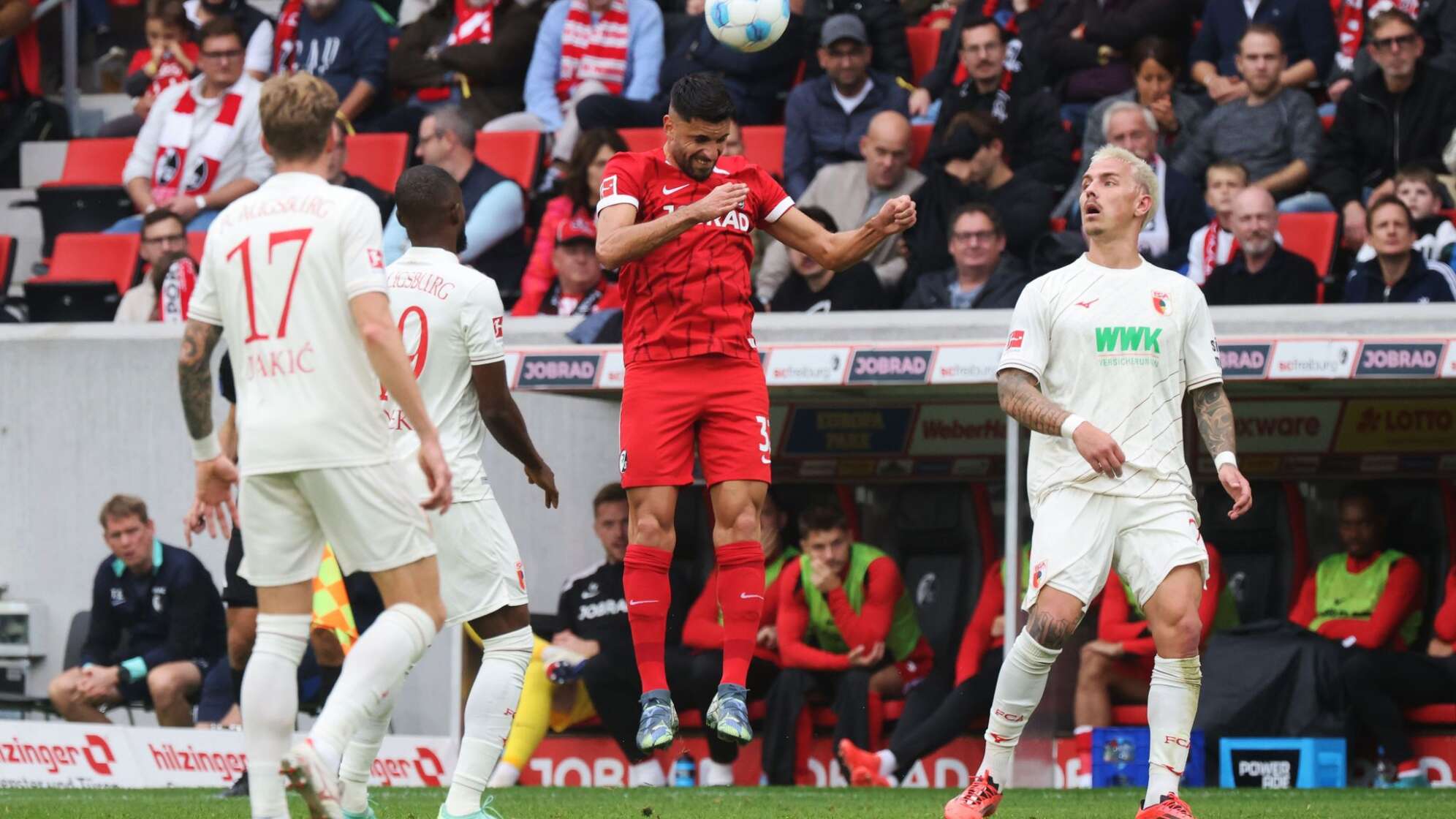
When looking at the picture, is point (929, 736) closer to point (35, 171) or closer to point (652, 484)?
point (652, 484)

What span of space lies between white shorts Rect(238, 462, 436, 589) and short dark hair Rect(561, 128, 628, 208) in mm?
7241

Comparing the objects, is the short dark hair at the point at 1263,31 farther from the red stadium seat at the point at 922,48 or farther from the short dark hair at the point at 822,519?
the short dark hair at the point at 822,519

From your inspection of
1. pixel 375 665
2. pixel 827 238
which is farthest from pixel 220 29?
pixel 375 665

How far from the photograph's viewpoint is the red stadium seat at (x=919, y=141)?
13.5 metres

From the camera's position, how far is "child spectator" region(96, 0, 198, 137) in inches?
647

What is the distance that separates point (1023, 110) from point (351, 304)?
8.11 m

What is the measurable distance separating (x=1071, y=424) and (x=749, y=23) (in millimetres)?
2580

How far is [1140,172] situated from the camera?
702 cm

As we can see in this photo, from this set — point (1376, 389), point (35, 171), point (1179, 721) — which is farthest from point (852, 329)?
point (35, 171)

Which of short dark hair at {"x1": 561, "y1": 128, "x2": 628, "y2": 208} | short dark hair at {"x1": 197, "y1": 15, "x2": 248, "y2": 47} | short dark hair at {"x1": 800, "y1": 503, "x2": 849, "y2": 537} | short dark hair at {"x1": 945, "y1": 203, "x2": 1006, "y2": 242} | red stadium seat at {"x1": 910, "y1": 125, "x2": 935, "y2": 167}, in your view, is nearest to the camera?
short dark hair at {"x1": 800, "y1": 503, "x2": 849, "y2": 537}

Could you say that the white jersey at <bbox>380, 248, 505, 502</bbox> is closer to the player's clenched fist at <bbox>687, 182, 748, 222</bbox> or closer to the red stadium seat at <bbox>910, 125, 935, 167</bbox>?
the player's clenched fist at <bbox>687, 182, 748, 222</bbox>

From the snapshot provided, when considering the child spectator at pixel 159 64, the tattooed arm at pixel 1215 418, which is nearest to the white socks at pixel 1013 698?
the tattooed arm at pixel 1215 418

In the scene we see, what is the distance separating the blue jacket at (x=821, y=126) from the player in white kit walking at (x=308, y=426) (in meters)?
7.88

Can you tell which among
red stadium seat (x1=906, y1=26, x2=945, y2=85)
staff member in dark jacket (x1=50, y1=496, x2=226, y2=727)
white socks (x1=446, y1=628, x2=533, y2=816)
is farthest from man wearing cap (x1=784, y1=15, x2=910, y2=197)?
white socks (x1=446, y1=628, x2=533, y2=816)
